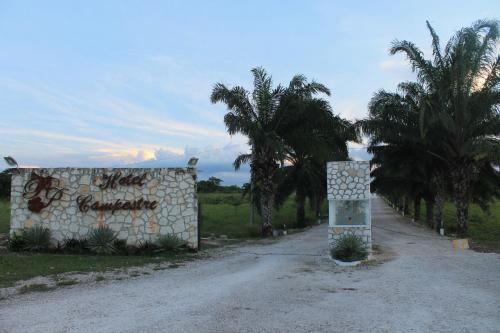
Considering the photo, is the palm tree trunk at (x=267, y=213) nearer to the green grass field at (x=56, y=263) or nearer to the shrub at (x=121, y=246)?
the green grass field at (x=56, y=263)

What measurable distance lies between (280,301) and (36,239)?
410 inches

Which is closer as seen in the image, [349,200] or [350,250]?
[350,250]

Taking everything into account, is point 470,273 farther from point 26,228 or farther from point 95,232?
point 26,228

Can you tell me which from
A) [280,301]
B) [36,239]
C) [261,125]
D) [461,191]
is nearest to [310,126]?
[261,125]

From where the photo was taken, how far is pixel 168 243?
16500mm

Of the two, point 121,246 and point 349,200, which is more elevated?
point 349,200

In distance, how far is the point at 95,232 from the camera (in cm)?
1641

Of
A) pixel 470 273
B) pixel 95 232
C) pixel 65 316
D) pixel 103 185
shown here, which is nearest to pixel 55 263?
pixel 95 232

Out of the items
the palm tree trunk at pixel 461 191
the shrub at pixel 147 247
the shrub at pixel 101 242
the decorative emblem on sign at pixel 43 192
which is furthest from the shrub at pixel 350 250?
the palm tree trunk at pixel 461 191

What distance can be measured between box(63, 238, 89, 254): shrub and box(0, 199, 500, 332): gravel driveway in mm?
4399

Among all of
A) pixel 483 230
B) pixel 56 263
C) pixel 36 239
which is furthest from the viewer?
pixel 483 230

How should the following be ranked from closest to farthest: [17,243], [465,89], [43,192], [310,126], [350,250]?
[350,250] → [17,243] → [43,192] → [465,89] → [310,126]

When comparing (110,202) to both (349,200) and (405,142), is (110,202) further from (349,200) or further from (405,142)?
(405,142)

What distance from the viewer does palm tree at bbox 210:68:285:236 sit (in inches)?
894
